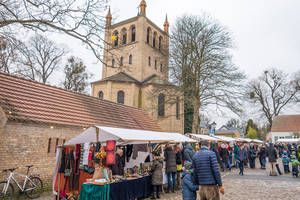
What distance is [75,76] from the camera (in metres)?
32.0

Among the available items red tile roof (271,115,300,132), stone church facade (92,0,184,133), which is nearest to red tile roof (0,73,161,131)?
stone church facade (92,0,184,133)

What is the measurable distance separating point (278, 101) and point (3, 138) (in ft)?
125

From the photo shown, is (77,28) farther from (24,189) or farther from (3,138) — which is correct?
(24,189)

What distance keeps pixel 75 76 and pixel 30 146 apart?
23819 mm

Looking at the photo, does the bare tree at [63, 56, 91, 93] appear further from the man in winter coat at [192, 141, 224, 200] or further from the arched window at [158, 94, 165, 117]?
the man in winter coat at [192, 141, 224, 200]

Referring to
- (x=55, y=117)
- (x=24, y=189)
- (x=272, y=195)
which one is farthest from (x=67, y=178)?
(x=272, y=195)

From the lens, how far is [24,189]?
8492 millimetres

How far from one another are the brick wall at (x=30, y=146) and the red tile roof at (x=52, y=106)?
0.41 metres

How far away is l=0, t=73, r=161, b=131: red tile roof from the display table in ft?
16.5

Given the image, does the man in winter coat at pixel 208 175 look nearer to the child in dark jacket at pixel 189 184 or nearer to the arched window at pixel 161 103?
the child in dark jacket at pixel 189 184

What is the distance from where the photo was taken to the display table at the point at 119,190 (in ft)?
20.1

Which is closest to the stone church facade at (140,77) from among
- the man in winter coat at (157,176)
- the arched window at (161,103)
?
the arched window at (161,103)

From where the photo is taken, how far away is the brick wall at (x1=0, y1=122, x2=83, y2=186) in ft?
28.7

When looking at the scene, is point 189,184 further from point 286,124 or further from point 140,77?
point 286,124
